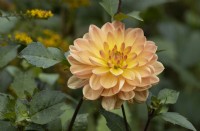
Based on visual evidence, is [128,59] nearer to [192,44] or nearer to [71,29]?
[71,29]

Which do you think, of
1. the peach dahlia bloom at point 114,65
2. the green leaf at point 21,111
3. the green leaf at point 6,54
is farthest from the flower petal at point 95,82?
the green leaf at point 6,54

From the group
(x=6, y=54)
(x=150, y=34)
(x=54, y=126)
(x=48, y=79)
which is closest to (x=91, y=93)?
(x=54, y=126)

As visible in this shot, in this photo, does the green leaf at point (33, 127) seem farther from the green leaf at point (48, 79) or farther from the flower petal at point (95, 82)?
the green leaf at point (48, 79)

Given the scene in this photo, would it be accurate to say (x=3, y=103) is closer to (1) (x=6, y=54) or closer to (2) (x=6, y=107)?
(2) (x=6, y=107)

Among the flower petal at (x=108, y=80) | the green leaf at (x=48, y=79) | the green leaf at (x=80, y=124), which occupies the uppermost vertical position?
the flower petal at (x=108, y=80)

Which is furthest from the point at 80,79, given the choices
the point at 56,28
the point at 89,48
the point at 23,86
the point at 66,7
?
the point at 56,28

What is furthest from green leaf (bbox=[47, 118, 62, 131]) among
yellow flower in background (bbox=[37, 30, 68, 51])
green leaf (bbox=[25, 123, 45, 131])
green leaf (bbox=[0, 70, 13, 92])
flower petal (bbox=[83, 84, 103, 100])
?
yellow flower in background (bbox=[37, 30, 68, 51])
